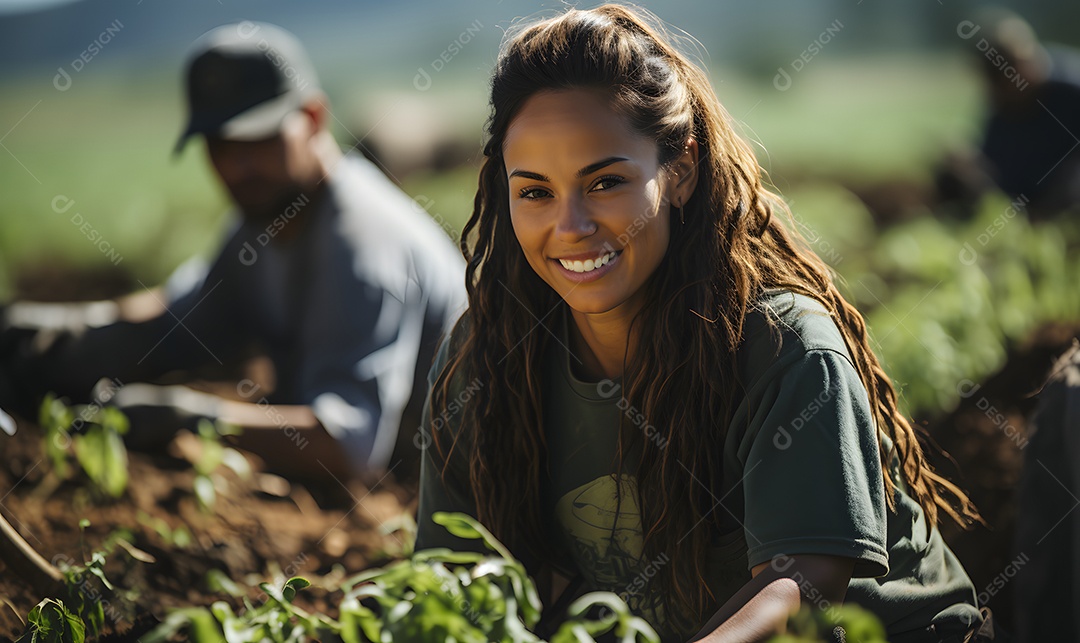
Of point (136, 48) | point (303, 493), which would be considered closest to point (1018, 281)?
point (303, 493)

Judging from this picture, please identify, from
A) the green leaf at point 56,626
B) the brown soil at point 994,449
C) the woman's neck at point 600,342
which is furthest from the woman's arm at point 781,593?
the brown soil at point 994,449

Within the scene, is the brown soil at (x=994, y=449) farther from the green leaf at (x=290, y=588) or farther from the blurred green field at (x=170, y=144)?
the blurred green field at (x=170, y=144)

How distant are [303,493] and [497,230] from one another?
166cm

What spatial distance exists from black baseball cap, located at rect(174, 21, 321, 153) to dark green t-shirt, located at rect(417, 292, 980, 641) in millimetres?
1823

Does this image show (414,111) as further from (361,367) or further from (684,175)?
(684,175)

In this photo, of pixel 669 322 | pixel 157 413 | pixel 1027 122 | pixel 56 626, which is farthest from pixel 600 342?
pixel 1027 122

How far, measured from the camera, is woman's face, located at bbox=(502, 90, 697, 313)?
1.78m

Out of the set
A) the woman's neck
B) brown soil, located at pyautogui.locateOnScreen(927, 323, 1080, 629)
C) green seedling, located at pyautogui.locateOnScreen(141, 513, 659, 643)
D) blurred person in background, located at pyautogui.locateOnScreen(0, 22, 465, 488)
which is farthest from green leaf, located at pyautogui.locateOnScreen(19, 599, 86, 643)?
brown soil, located at pyautogui.locateOnScreen(927, 323, 1080, 629)

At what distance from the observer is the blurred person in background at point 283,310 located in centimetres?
332

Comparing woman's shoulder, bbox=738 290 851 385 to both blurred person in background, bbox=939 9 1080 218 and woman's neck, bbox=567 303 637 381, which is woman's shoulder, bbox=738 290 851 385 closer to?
woman's neck, bbox=567 303 637 381

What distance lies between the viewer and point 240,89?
368 centimetres

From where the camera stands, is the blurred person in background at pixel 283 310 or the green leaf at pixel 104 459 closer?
the green leaf at pixel 104 459

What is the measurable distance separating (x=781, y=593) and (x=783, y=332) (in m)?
0.45

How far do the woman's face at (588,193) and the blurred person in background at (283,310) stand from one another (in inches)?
60.0
